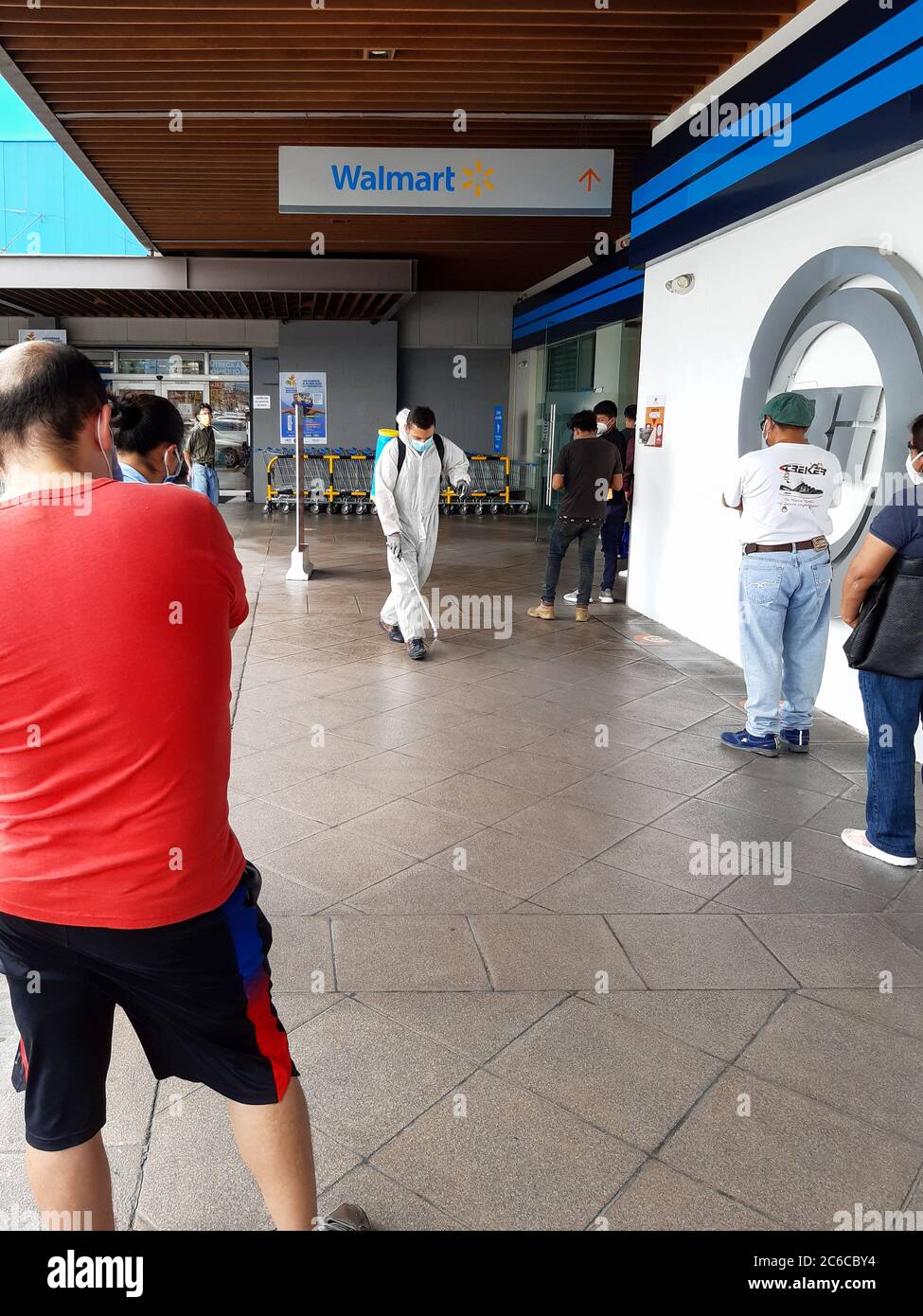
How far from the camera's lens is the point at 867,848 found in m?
3.78

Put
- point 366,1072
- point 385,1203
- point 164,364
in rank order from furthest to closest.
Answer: point 164,364, point 366,1072, point 385,1203

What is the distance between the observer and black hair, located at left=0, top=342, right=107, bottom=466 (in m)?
1.42

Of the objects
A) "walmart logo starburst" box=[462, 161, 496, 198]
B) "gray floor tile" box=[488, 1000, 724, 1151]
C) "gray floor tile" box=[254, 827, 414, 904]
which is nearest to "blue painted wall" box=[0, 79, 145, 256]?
"walmart logo starburst" box=[462, 161, 496, 198]

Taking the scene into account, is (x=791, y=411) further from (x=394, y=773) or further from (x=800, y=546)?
(x=394, y=773)

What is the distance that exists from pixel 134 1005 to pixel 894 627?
283cm

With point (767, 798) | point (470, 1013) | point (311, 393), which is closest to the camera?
point (470, 1013)

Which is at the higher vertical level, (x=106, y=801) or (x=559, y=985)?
(x=106, y=801)

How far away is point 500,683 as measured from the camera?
6.23 metres

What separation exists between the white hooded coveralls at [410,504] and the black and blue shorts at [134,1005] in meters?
5.29

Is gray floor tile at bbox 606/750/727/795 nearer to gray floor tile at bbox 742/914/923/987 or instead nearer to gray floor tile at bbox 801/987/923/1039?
gray floor tile at bbox 742/914/923/987

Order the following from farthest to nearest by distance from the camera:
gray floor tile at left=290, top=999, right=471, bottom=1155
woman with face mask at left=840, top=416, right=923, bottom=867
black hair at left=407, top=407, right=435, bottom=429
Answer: black hair at left=407, top=407, right=435, bottom=429, woman with face mask at left=840, top=416, right=923, bottom=867, gray floor tile at left=290, top=999, right=471, bottom=1155

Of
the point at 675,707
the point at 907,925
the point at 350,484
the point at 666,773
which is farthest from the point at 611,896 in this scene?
the point at 350,484

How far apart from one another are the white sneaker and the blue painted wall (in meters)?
14.0
